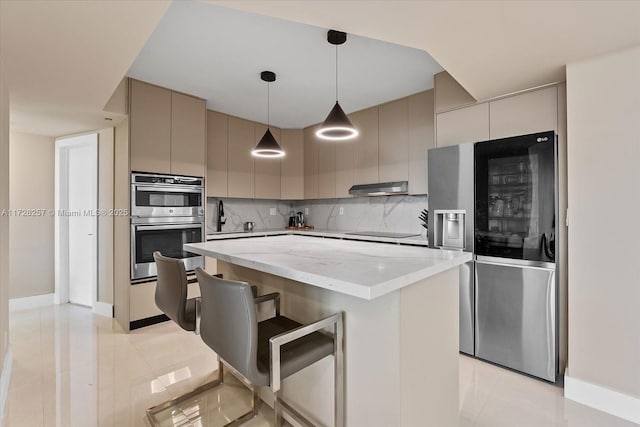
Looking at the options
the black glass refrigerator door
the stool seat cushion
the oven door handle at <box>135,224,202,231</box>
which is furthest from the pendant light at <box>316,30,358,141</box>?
the oven door handle at <box>135,224,202,231</box>

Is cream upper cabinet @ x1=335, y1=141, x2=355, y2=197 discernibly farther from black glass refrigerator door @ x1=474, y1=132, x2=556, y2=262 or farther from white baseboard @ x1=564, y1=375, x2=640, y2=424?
white baseboard @ x1=564, y1=375, x2=640, y2=424

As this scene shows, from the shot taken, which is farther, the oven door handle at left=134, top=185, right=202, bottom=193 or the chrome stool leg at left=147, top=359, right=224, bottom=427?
the oven door handle at left=134, top=185, right=202, bottom=193

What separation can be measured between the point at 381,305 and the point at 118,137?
3391mm

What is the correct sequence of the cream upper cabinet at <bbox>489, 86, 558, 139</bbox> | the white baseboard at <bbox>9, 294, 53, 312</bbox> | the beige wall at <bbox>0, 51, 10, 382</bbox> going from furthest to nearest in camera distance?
the white baseboard at <bbox>9, 294, 53, 312</bbox> → the cream upper cabinet at <bbox>489, 86, 558, 139</bbox> → the beige wall at <bbox>0, 51, 10, 382</bbox>

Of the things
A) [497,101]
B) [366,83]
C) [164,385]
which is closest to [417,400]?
[164,385]

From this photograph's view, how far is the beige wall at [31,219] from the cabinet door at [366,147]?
3.94 metres

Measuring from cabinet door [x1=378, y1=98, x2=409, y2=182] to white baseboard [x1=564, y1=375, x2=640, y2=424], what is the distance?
231cm

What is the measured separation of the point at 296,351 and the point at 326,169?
11.3 feet

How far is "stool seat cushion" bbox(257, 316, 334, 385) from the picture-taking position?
1.28 m

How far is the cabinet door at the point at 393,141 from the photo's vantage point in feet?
11.9

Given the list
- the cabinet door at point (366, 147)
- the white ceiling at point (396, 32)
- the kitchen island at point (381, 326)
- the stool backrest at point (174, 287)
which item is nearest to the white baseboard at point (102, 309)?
the stool backrest at point (174, 287)

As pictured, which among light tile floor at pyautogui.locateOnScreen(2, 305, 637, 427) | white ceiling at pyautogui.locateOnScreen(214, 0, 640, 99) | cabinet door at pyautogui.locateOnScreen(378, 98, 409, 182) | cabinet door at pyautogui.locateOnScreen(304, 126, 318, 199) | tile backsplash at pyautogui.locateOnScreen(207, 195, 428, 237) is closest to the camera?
white ceiling at pyautogui.locateOnScreen(214, 0, 640, 99)

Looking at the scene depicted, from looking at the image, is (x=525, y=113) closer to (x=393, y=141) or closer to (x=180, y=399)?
(x=393, y=141)

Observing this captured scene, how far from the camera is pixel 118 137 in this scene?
131 inches
